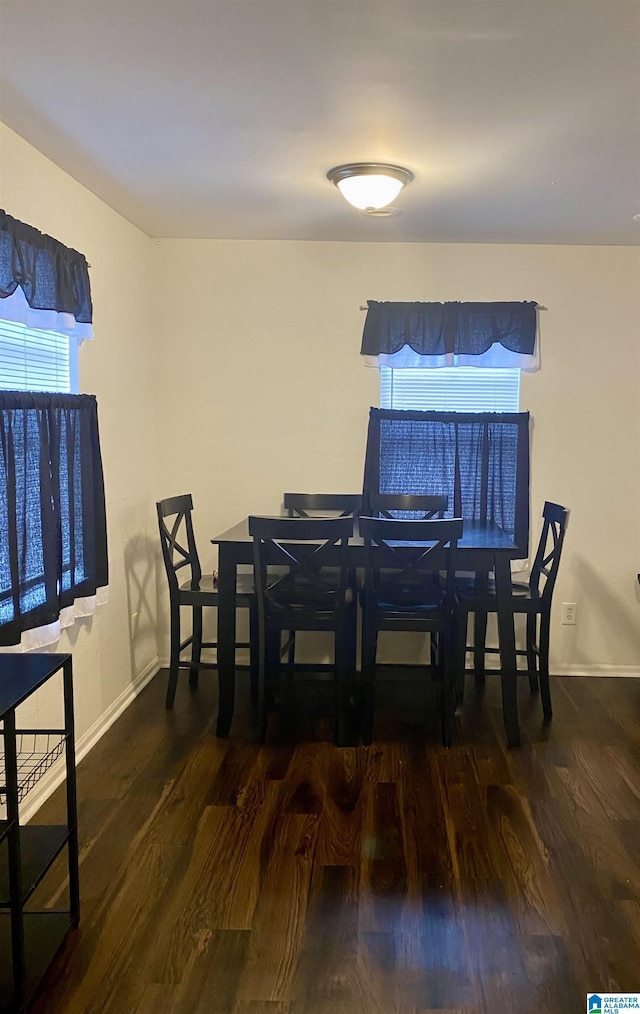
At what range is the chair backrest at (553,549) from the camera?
3.35 m

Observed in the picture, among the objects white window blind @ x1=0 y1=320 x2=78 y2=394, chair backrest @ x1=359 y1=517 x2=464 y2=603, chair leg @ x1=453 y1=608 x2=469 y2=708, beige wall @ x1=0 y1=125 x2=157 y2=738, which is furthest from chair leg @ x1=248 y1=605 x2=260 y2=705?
white window blind @ x1=0 y1=320 x2=78 y2=394

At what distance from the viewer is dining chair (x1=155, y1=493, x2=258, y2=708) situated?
345 cm

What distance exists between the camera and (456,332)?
152 inches

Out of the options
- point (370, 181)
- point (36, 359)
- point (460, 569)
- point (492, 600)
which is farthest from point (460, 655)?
point (36, 359)

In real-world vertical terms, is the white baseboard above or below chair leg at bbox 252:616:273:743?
below

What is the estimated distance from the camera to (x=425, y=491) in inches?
156

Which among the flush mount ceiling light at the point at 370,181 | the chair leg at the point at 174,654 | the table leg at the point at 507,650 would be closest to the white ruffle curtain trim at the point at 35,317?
the flush mount ceiling light at the point at 370,181

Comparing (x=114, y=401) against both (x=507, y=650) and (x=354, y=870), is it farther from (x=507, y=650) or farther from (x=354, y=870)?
(x=354, y=870)

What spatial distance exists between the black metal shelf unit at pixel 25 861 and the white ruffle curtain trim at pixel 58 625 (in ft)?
1.54

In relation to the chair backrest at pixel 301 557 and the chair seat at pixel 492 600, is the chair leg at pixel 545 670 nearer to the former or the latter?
the chair seat at pixel 492 600

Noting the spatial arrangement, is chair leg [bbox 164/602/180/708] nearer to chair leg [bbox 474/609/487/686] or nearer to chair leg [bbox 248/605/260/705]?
chair leg [bbox 248/605/260/705]

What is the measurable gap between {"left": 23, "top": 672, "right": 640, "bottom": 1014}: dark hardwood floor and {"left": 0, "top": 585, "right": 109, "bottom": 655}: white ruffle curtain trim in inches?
24.3

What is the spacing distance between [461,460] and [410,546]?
0.97m

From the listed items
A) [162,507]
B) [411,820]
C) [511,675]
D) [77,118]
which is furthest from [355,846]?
[77,118]
